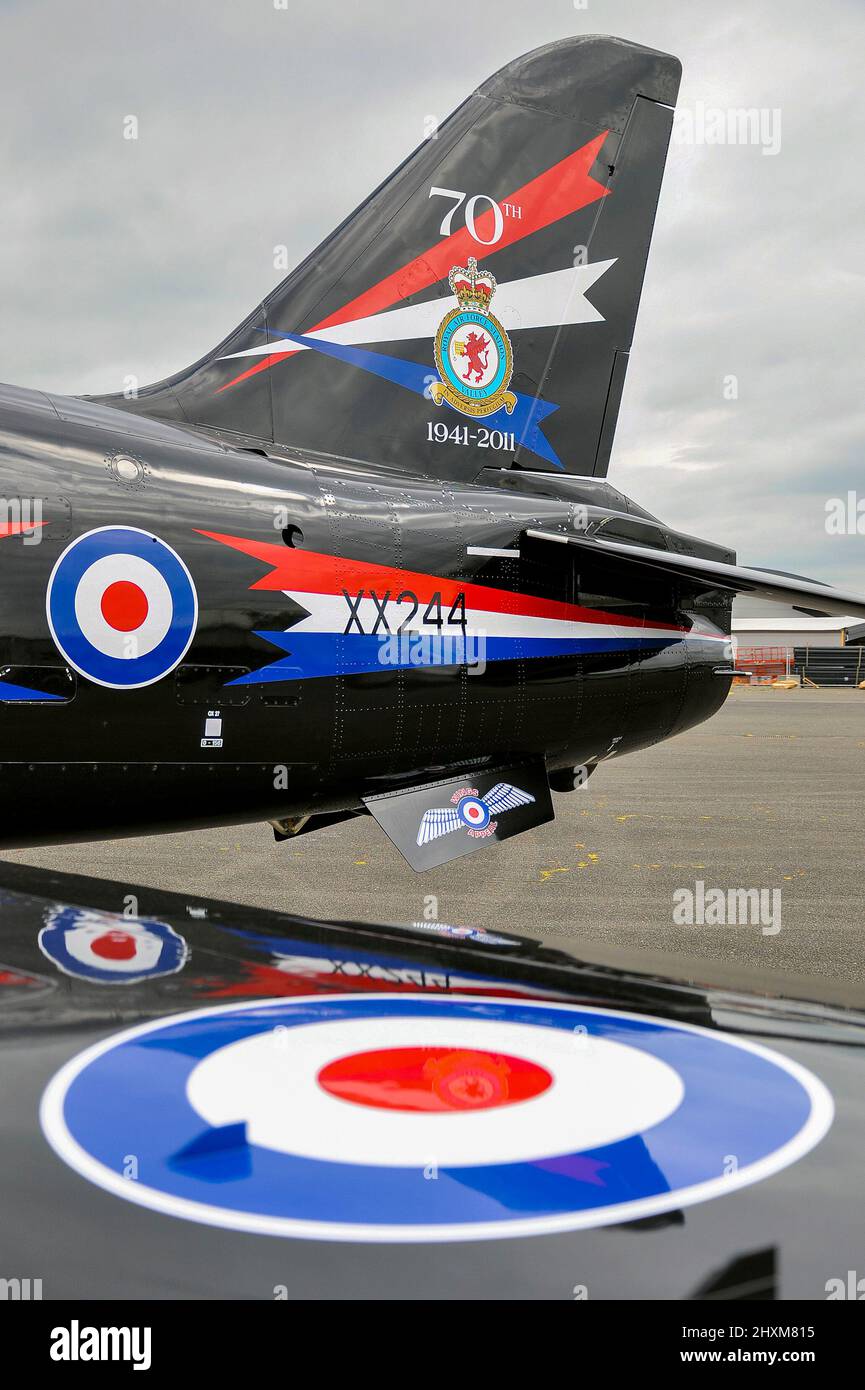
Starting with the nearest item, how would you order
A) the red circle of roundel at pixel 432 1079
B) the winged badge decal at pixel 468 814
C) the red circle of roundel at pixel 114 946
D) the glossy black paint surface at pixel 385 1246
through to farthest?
1. the glossy black paint surface at pixel 385 1246
2. the red circle of roundel at pixel 432 1079
3. the red circle of roundel at pixel 114 946
4. the winged badge decal at pixel 468 814

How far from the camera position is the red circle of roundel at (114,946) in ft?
Result: 12.5

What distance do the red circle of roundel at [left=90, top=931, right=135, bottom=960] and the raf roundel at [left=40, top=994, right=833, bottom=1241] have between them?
730 mm

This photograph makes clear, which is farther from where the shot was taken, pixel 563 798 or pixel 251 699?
pixel 563 798

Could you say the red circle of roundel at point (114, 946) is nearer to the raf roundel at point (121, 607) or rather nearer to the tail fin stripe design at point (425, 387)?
the raf roundel at point (121, 607)

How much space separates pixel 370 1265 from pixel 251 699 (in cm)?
240

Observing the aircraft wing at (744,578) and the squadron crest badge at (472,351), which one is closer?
the aircraft wing at (744,578)

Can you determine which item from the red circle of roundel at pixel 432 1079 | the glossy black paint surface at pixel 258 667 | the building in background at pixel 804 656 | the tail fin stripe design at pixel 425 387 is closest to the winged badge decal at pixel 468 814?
the glossy black paint surface at pixel 258 667

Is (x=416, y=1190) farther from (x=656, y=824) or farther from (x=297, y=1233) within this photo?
(x=656, y=824)

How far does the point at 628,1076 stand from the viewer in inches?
111

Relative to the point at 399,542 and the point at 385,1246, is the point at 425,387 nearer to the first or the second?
the point at 399,542

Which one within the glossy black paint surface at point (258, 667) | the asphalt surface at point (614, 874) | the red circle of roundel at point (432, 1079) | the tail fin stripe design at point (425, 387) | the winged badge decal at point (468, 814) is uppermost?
the tail fin stripe design at point (425, 387)

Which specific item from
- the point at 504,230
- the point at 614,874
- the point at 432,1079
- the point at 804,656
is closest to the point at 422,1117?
the point at 432,1079

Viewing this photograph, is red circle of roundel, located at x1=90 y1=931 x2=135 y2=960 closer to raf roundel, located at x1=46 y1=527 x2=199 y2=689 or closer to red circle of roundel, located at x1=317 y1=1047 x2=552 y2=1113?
raf roundel, located at x1=46 y1=527 x2=199 y2=689

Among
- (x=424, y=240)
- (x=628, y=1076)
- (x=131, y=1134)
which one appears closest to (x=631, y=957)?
(x=628, y=1076)
